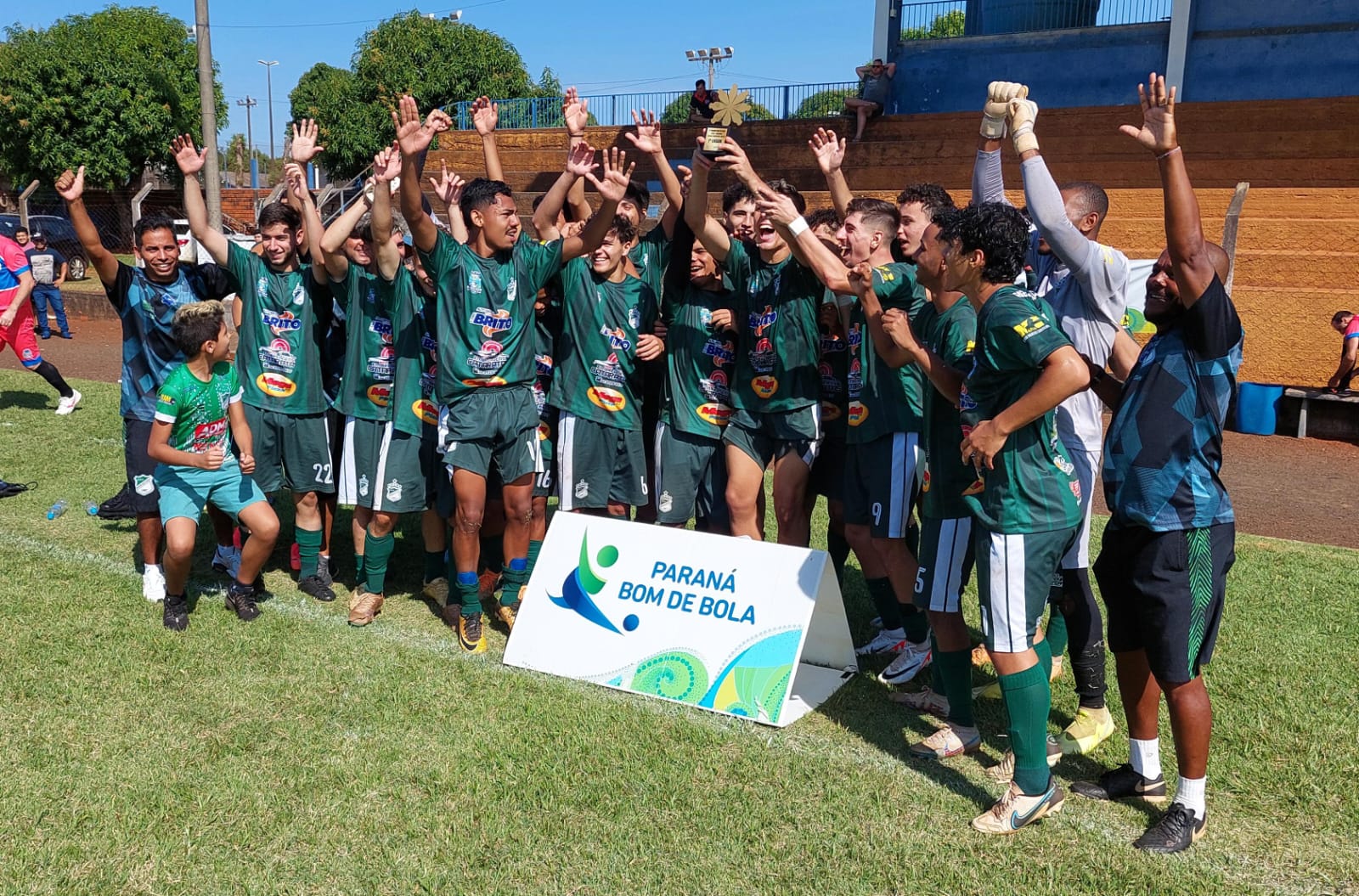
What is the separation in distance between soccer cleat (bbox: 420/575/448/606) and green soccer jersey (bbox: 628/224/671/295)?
2.04 metres

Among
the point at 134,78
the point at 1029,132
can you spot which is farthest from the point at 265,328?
the point at 134,78

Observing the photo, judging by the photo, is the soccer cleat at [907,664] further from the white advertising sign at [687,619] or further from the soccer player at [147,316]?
the soccer player at [147,316]

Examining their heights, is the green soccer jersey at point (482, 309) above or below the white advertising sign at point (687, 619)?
above

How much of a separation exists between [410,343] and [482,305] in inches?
24.6

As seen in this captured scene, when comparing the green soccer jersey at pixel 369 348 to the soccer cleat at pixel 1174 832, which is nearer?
the soccer cleat at pixel 1174 832

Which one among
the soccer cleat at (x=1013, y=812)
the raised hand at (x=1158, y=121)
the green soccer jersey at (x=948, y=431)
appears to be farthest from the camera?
the green soccer jersey at (x=948, y=431)

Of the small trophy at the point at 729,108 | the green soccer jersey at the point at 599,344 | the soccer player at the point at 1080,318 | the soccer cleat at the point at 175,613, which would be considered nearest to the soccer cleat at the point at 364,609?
the soccer cleat at the point at 175,613

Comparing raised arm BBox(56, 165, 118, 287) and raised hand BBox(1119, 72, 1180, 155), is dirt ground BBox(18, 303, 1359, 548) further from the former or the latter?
raised arm BBox(56, 165, 118, 287)

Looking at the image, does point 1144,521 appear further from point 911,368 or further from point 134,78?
point 134,78

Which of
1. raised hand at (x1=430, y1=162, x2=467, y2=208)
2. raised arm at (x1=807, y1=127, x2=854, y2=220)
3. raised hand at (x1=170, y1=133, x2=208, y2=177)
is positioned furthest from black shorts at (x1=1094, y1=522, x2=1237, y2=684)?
raised hand at (x1=170, y1=133, x2=208, y2=177)

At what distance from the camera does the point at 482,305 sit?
525cm

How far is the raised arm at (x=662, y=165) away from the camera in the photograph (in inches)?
203

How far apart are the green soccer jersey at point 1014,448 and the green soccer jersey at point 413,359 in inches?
122

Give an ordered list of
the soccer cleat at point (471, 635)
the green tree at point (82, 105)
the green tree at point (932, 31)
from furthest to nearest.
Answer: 1. the green tree at point (82, 105)
2. the green tree at point (932, 31)
3. the soccer cleat at point (471, 635)
